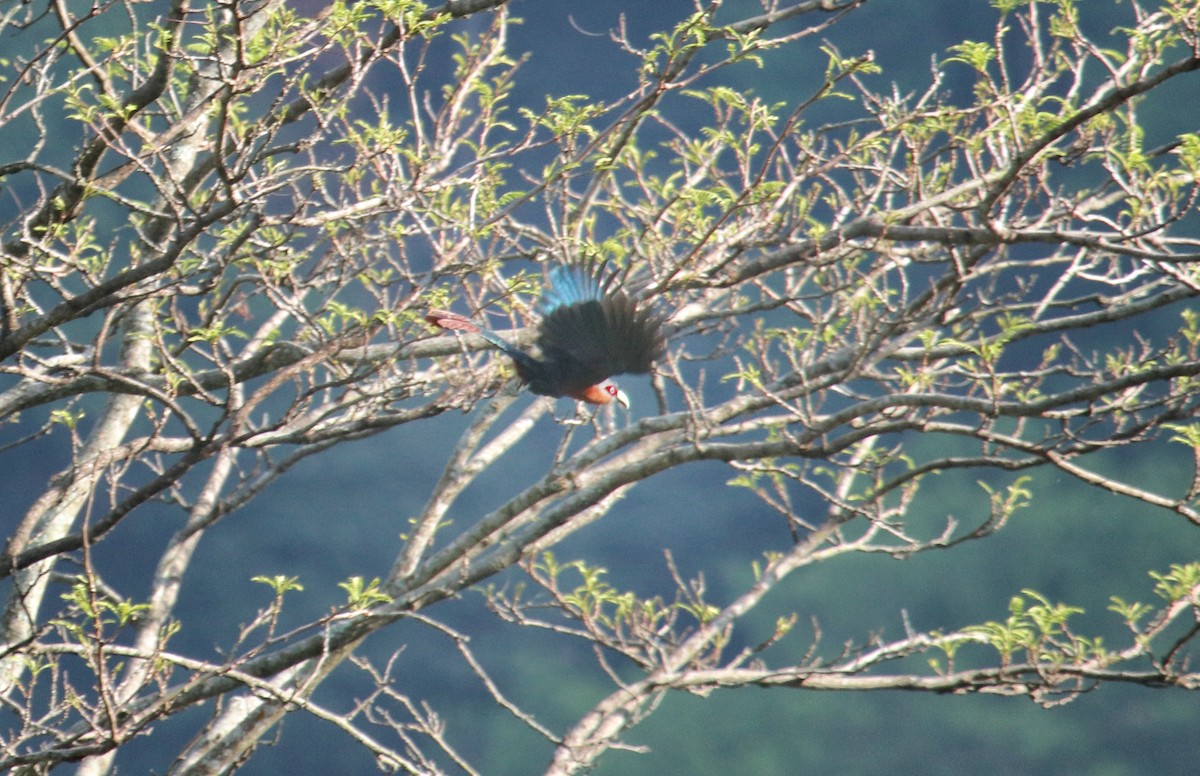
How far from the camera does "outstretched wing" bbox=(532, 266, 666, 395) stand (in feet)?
15.3

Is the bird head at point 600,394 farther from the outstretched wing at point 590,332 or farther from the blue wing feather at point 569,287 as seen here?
the blue wing feather at point 569,287

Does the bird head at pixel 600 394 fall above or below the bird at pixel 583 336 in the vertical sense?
below

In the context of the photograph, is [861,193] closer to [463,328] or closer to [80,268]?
[463,328]

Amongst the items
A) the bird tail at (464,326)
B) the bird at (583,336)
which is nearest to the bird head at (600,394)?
the bird at (583,336)

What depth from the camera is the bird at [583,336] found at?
4.66 metres

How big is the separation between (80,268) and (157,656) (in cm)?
139

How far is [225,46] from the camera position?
4.84 m

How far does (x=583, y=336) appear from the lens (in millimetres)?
4820

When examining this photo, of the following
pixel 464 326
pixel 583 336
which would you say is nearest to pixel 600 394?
pixel 583 336

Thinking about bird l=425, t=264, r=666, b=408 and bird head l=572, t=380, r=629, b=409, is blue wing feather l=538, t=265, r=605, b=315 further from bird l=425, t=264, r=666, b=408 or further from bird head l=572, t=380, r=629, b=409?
bird head l=572, t=380, r=629, b=409

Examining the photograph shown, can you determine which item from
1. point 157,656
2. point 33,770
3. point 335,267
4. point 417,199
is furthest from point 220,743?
point 417,199

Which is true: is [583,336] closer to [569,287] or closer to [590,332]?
[590,332]

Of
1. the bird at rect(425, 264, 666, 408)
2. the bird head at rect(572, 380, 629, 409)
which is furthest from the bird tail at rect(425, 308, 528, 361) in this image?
the bird head at rect(572, 380, 629, 409)

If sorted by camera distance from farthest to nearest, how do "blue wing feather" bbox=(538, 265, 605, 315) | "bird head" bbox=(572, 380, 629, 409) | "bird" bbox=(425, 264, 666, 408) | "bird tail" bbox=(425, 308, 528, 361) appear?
"bird head" bbox=(572, 380, 629, 409) → "blue wing feather" bbox=(538, 265, 605, 315) → "bird" bbox=(425, 264, 666, 408) → "bird tail" bbox=(425, 308, 528, 361)
